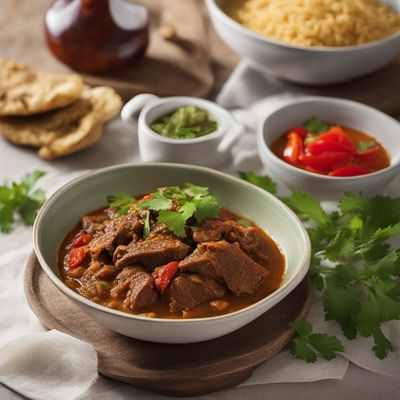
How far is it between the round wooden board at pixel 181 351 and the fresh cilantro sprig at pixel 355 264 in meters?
0.17

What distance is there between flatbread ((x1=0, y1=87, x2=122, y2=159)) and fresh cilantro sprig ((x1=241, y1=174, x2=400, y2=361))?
1302 millimetres

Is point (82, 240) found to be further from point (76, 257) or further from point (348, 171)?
point (348, 171)

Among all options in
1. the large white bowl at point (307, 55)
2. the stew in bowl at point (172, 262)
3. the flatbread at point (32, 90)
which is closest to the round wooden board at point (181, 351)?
the stew in bowl at point (172, 262)

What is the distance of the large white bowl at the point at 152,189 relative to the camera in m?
3.13

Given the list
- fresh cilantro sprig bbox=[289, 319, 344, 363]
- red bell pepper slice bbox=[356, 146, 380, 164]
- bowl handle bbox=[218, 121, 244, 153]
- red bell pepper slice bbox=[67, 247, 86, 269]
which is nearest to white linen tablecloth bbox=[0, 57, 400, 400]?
fresh cilantro sprig bbox=[289, 319, 344, 363]

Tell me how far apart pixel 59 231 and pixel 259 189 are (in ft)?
3.69

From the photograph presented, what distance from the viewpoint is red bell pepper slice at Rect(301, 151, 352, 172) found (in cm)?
455

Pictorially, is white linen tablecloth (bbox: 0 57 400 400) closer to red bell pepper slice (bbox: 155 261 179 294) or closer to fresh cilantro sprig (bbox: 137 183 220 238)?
red bell pepper slice (bbox: 155 261 179 294)

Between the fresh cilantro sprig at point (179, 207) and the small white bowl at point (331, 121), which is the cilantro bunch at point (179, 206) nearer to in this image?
the fresh cilantro sprig at point (179, 207)

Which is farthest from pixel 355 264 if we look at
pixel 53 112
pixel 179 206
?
pixel 53 112

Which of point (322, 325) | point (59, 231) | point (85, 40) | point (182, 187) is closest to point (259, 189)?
point (182, 187)

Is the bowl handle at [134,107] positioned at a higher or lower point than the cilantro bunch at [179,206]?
lower

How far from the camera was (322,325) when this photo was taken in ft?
12.0

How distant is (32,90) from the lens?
520 cm
